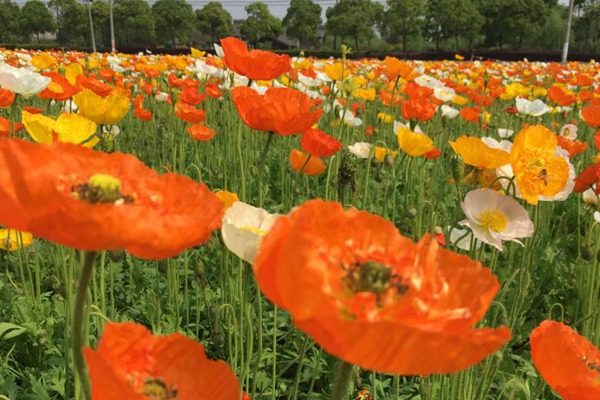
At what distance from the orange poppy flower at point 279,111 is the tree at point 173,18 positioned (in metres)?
38.4

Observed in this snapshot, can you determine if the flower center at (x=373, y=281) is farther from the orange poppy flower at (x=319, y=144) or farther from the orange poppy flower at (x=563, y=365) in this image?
the orange poppy flower at (x=319, y=144)

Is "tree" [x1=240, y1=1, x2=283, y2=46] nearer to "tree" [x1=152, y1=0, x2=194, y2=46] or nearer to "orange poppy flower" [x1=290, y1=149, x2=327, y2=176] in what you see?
"tree" [x1=152, y1=0, x2=194, y2=46]

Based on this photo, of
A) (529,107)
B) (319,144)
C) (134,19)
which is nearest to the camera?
(319,144)

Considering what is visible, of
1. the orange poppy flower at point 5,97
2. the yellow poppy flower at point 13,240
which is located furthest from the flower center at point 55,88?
the yellow poppy flower at point 13,240

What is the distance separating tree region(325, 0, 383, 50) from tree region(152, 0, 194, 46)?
9697mm

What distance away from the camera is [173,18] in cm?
3744

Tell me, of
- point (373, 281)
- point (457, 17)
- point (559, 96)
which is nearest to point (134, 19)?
point (457, 17)

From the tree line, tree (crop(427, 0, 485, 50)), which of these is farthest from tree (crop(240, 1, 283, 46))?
tree (crop(427, 0, 485, 50))

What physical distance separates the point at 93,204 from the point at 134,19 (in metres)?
37.4

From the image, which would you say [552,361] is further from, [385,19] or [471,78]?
[385,19]

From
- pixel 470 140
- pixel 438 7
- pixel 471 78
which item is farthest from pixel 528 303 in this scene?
pixel 438 7

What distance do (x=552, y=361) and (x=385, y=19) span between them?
38905mm

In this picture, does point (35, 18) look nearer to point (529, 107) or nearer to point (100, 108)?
point (529, 107)

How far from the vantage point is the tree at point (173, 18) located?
3731cm
